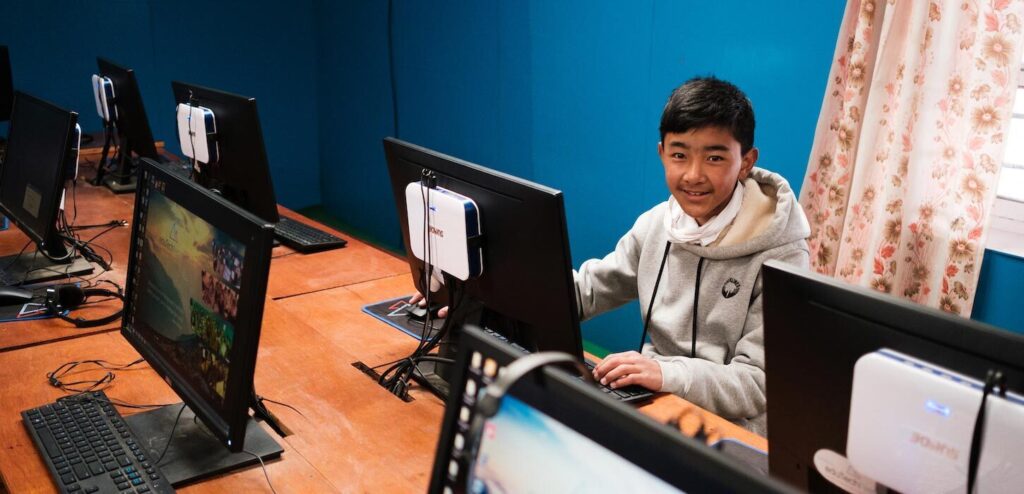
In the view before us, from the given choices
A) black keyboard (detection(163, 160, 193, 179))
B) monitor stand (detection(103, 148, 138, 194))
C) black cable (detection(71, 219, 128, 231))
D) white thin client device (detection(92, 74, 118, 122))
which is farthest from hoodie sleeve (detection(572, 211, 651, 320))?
white thin client device (detection(92, 74, 118, 122))

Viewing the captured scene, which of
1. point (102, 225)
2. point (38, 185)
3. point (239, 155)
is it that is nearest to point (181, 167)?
point (102, 225)

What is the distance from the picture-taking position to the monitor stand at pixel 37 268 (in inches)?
95.0

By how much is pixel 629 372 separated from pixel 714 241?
387 mm

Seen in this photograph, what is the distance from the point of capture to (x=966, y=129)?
2.40m

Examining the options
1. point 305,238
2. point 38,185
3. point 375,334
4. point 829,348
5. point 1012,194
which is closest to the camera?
point 829,348

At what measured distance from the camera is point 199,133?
2.64 m

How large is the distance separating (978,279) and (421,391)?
166cm

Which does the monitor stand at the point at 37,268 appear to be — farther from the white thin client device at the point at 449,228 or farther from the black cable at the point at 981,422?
the black cable at the point at 981,422

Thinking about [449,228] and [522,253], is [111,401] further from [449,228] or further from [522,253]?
[522,253]

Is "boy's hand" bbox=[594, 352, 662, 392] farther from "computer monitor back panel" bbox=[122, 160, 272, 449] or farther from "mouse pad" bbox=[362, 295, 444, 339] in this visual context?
"computer monitor back panel" bbox=[122, 160, 272, 449]

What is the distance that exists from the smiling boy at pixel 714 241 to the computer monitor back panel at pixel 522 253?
20 cm

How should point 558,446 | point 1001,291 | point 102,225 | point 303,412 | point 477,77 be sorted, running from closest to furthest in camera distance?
point 558,446, point 303,412, point 1001,291, point 102,225, point 477,77

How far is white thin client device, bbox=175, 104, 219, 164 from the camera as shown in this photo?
2.62 meters

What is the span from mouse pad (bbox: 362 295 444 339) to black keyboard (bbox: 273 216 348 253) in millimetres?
512
